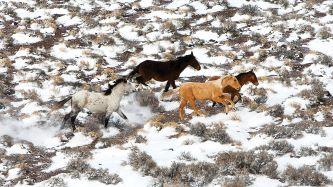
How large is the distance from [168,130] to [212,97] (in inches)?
68.1

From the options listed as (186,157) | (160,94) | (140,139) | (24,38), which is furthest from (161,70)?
(24,38)

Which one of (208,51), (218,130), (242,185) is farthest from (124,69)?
(242,185)

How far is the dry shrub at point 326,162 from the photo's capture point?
30.7 ft

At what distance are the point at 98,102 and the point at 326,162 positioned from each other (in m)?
6.31

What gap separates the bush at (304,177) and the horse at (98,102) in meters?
5.41

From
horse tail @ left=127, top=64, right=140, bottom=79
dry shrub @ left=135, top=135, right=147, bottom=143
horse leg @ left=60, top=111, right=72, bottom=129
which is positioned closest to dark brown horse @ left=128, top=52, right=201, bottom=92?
horse tail @ left=127, top=64, right=140, bottom=79

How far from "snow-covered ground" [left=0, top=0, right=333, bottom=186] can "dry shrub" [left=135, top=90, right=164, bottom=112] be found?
0.06 m

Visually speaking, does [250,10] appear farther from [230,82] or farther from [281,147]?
[281,147]

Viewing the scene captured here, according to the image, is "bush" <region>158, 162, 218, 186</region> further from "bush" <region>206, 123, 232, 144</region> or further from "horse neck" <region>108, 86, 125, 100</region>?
"horse neck" <region>108, 86, 125, 100</region>

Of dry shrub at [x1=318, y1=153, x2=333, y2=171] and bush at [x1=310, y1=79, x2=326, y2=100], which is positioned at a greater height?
dry shrub at [x1=318, y1=153, x2=333, y2=171]

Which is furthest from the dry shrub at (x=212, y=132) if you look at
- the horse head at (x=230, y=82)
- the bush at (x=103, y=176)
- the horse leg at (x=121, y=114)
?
the bush at (x=103, y=176)

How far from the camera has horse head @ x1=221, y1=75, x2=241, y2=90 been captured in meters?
13.2

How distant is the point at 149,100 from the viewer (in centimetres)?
1465

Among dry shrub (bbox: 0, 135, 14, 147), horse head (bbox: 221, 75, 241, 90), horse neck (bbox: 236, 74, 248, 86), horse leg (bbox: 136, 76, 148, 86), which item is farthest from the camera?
horse leg (bbox: 136, 76, 148, 86)
